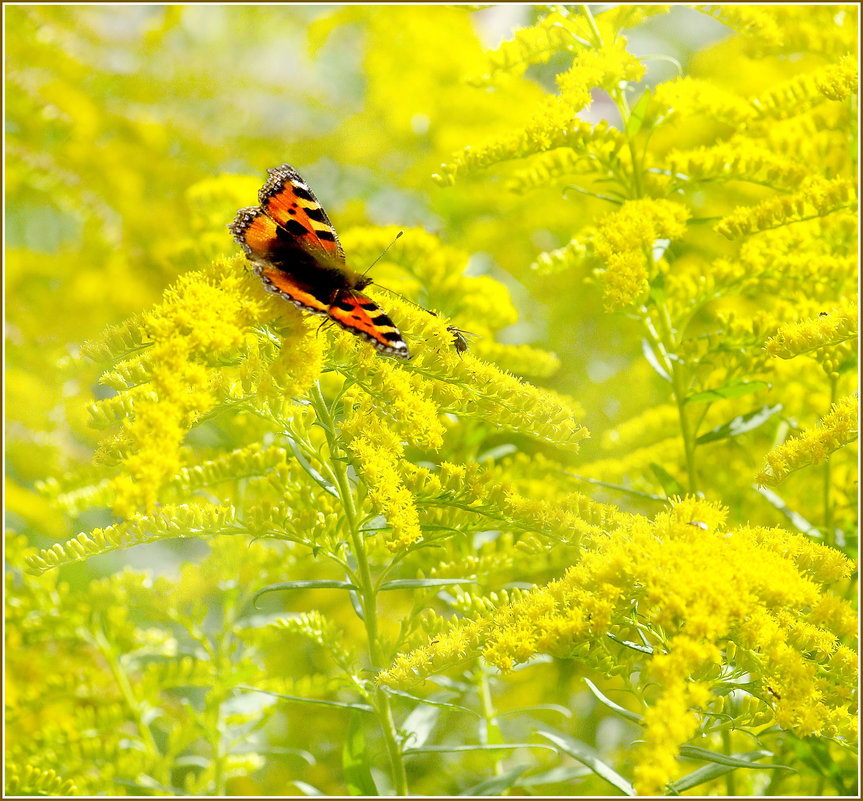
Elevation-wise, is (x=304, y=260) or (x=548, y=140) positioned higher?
(x=548, y=140)

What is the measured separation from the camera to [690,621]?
29.4 inches

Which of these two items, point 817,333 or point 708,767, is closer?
point 708,767

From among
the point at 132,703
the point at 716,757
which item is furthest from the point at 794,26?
the point at 132,703

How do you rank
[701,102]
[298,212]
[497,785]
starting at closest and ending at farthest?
[497,785] → [298,212] → [701,102]

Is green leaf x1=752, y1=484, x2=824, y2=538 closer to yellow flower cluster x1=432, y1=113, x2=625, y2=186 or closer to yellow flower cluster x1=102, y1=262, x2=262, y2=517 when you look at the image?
yellow flower cluster x1=432, y1=113, x2=625, y2=186

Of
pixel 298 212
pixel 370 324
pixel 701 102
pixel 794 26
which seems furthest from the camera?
pixel 794 26

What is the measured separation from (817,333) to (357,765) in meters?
0.87

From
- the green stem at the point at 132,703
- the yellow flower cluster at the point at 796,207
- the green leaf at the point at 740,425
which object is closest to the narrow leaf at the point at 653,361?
the green leaf at the point at 740,425

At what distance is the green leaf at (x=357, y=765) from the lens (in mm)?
975

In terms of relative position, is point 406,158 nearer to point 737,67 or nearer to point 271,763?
point 737,67

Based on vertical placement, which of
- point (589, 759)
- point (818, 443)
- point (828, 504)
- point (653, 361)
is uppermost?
point (653, 361)

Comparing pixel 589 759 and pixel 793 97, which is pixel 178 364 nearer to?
pixel 589 759

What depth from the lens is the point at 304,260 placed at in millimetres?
Result: 988

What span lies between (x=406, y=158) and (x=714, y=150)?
104cm
